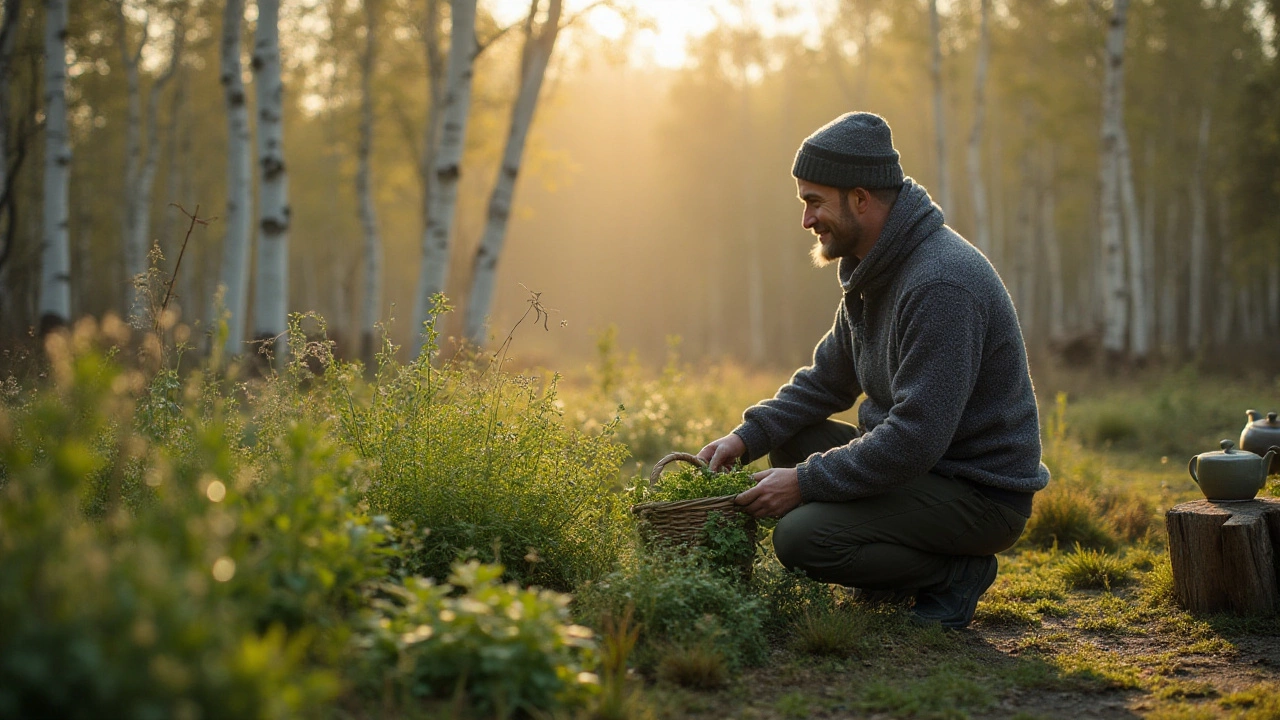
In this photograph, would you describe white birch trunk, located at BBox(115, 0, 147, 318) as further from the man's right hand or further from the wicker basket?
the wicker basket

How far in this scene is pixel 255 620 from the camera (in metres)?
2.49

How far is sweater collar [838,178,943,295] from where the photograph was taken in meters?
3.89

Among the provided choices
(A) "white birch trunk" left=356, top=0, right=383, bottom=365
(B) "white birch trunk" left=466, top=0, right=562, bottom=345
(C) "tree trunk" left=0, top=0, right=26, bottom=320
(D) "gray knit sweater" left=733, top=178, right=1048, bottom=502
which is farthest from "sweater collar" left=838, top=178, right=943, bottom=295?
(A) "white birch trunk" left=356, top=0, right=383, bottom=365

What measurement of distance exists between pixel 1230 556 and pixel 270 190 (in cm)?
819

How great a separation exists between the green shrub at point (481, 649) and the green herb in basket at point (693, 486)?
1.41m

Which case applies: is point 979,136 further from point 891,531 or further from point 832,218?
point 891,531

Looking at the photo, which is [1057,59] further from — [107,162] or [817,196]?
[107,162]

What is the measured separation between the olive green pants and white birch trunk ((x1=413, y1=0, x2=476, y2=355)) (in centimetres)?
597

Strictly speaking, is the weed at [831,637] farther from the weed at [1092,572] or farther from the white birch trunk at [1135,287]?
the white birch trunk at [1135,287]

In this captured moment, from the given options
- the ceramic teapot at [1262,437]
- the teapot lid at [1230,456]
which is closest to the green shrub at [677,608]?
the teapot lid at [1230,456]

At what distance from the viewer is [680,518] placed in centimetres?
372

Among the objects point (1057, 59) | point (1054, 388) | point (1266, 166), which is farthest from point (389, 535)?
point (1057, 59)

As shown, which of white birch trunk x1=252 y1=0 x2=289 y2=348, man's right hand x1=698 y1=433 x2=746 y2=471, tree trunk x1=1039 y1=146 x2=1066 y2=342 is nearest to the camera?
man's right hand x1=698 y1=433 x2=746 y2=471

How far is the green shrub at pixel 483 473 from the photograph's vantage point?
369cm
